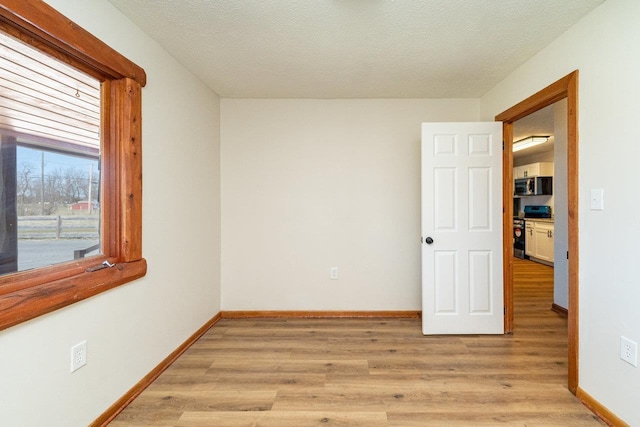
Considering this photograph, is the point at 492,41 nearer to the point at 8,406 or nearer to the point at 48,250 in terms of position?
the point at 48,250

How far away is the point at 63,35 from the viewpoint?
4.61 feet

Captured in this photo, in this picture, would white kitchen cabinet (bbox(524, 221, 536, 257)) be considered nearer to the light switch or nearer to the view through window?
the light switch

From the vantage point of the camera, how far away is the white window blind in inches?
51.0

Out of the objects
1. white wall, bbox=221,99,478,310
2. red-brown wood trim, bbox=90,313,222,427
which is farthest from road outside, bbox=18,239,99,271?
white wall, bbox=221,99,478,310

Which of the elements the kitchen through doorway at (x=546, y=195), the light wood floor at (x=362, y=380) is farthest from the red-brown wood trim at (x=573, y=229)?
the kitchen through doorway at (x=546, y=195)

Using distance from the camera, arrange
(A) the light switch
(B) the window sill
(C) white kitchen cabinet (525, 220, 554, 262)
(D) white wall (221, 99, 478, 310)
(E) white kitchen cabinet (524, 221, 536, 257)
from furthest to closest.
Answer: (E) white kitchen cabinet (524, 221, 536, 257), (C) white kitchen cabinet (525, 220, 554, 262), (D) white wall (221, 99, 478, 310), (A) the light switch, (B) the window sill

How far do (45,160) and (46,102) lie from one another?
0.29m

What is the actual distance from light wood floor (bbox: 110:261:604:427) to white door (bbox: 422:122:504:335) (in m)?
0.24

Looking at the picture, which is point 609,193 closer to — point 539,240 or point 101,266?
point 101,266

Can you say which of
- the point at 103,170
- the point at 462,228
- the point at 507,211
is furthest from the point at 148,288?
the point at 507,211

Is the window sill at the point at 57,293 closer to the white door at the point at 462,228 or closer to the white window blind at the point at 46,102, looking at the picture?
the white window blind at the point at 46,102

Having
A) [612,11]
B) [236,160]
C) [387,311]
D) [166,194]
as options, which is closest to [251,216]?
[236,160]

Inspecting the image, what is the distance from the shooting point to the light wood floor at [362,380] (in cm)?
172

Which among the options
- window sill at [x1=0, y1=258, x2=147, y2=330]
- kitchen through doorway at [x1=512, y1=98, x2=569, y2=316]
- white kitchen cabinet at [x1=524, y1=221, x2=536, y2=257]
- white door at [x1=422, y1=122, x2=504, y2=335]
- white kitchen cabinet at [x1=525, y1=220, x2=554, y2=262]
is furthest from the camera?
white kitchen cabinet at [x1=524, y1=221, x2=536, y2=257]
